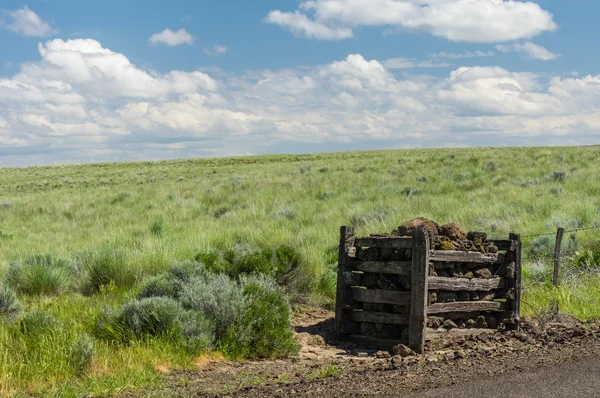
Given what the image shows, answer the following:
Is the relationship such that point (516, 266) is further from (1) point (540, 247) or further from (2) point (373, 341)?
(1) point (540, 247)

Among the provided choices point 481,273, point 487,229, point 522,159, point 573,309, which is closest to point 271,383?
point 481,273

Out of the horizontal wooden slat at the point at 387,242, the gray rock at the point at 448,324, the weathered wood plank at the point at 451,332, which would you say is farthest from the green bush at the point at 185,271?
the gray rock at the point at 448,324

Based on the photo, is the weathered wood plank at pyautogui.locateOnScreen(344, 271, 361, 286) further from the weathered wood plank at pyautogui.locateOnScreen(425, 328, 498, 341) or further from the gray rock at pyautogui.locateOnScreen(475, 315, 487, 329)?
the gray rock at pyautogui.locateOnScreen(475, 315, 487, 329)

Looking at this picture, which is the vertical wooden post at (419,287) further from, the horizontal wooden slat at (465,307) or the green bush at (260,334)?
the green bush at (260,334)

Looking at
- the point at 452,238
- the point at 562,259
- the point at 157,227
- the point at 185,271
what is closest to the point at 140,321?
Answer: the point at 185,271

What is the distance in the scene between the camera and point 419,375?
250 inches

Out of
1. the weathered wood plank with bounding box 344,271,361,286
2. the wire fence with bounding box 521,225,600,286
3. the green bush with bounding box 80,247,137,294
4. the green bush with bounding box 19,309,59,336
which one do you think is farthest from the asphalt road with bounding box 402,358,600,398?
the green bush with bounding box 80,247,137,294

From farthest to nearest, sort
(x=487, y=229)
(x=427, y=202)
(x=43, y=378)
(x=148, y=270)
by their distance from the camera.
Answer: (x=427, y=202)
(x=487, y=229)
(x=148, y=270)
(x=43, y=378)

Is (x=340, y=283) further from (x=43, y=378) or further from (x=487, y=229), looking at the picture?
(x=487, y=229)

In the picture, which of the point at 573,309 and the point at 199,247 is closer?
the point at 573,309

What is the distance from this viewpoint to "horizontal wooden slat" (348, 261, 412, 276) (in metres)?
8.35

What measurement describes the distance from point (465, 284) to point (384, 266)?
118 cm

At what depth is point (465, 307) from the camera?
8.82m

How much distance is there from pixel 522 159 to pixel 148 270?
1135 inches
